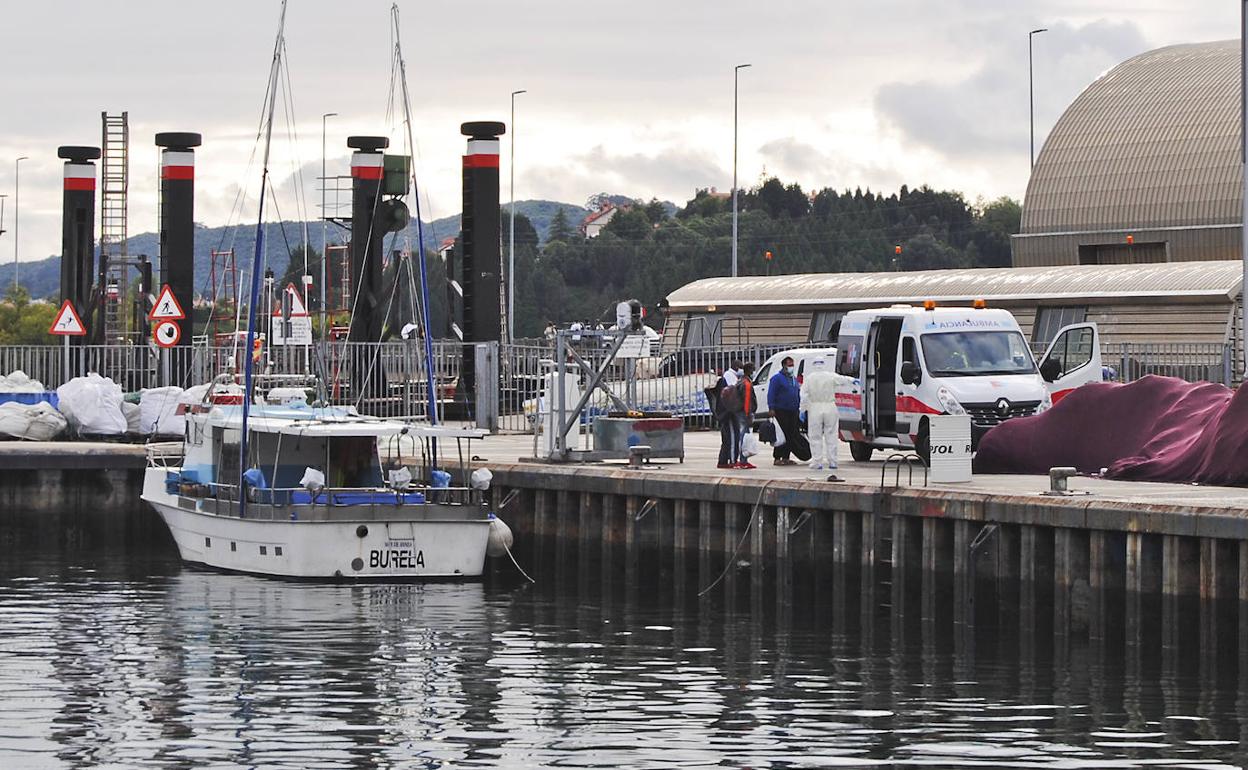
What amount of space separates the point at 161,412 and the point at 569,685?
2107 centimetres

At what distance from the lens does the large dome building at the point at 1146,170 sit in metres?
68.2

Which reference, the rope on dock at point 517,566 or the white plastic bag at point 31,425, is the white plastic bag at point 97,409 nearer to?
the white plastic bag at point 31,425

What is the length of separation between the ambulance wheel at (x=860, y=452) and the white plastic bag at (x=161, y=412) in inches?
512

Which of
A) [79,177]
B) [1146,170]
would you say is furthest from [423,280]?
[1146,170]

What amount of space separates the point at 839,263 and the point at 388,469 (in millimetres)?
118749

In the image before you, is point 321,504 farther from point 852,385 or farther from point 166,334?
point 166,334

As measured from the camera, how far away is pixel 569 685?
72.7 feet

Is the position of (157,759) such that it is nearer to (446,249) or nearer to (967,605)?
(967,605)

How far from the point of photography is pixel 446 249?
173 feet

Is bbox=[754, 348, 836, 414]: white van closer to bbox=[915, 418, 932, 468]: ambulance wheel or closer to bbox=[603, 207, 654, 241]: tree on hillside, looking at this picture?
bbox=[915, 418, 932, 468]: ambulance wheel

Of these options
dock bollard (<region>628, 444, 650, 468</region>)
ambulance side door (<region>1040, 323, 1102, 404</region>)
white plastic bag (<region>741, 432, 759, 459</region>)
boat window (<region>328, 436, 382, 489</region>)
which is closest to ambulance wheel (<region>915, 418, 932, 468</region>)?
white plastic bag (<region>741, 432, 759, 459</region>)

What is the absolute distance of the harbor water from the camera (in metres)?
18.7

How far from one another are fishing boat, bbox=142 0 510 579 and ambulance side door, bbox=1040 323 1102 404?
11.5 metres

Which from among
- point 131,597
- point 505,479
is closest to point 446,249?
point 505,479
